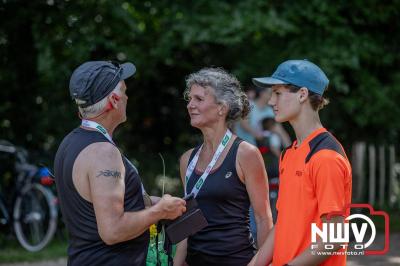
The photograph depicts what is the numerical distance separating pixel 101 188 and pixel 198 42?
737 cm

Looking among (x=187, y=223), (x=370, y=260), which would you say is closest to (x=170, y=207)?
(x=187, y=223)

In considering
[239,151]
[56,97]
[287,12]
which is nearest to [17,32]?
[56,97]

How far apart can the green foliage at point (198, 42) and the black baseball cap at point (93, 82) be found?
6.14 m

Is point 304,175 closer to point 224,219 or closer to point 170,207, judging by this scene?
point 170,207

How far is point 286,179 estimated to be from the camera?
3223 millimetres

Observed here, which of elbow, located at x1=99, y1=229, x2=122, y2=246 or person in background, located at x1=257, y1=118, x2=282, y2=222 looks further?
person in background, located at x1=257, y1=118, x2=282, y2=222

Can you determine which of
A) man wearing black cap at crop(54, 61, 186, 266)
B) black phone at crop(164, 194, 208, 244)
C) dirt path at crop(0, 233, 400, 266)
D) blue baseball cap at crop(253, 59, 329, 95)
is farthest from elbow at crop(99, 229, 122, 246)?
dirt path at crop(0, 233, 400, 266)

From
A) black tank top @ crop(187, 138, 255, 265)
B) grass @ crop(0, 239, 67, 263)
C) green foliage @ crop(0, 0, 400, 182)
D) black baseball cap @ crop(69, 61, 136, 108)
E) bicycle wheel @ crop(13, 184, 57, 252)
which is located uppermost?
green foliage @ crop(0, 0, 400, 182)

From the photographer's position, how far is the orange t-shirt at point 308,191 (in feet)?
9.89

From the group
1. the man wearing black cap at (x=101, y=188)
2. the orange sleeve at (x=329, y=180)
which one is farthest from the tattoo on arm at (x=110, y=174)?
the orange sleeve at (x=329, y=180)

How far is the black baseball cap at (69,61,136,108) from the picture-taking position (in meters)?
3.45

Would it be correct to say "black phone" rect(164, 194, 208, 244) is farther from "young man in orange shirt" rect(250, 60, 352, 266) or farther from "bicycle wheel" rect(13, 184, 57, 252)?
"bicycle wheel" rect(13, 184, 57, 252)

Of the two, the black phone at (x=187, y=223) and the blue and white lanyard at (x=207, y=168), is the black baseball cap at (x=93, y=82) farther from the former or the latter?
the blue and white lanyard at (x=207, y=168)

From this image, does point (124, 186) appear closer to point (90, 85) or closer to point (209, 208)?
point (90, 85)
